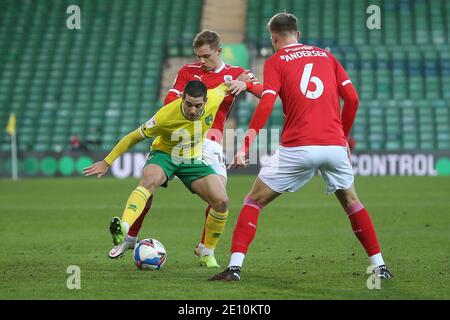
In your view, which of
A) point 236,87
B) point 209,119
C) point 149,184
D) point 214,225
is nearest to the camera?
point 149,184

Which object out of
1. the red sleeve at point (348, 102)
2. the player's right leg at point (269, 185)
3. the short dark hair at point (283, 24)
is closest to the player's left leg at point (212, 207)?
the player's right leg at point (269, 185)

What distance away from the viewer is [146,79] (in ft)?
114

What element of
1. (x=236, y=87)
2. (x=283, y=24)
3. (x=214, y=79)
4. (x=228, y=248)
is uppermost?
(x=283, y=24)

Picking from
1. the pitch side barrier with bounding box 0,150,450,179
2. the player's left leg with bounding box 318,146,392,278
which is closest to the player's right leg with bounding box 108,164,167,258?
the player's left leg with bounding box 318,146,392,278

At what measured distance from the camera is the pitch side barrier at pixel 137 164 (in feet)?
94.6

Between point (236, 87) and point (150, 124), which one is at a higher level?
point (236, 87)

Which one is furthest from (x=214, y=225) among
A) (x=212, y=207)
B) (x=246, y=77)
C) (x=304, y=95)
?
(x=304, y=95)

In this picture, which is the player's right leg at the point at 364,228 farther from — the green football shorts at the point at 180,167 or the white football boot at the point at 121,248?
the white football boot at the point at 121,248

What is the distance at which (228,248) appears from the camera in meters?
11.1

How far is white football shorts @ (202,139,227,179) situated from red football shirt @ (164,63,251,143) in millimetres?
219

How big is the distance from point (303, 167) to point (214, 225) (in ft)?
5.92

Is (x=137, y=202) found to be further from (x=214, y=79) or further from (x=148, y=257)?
(x=214, y=79)
